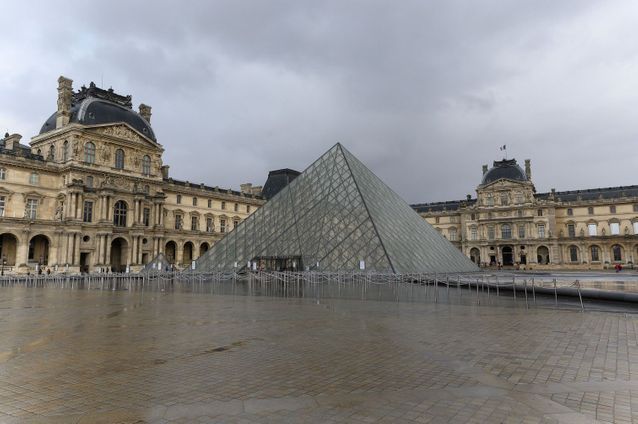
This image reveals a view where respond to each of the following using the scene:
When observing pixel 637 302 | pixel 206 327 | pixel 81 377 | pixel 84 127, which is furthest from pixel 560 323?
pixel 84 127

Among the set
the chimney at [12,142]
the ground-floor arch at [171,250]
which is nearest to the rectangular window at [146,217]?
the ground-floor arch at [171,250]

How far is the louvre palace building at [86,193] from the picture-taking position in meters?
37.0

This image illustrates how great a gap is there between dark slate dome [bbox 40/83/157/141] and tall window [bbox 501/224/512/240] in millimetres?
50347

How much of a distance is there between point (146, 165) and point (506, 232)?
50.8 m

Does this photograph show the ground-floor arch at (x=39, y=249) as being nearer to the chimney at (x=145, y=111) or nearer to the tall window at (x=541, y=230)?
the chimney at (x=145, y=111)

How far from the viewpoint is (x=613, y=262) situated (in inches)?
2290

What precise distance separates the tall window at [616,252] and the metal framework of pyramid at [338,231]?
133 feet

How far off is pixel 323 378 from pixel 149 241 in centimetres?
4380

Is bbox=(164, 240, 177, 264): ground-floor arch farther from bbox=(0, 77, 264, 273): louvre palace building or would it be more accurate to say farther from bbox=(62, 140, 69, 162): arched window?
bbox=(62, 140, 69, 162): arched window

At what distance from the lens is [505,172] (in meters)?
66.2

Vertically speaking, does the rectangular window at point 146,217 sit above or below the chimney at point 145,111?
below

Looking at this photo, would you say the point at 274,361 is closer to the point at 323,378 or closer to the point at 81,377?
the point at 323,378

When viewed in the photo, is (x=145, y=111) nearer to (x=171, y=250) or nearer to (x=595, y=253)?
(x=171, y=250)

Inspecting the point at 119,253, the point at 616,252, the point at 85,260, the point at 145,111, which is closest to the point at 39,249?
the point at 85,260
